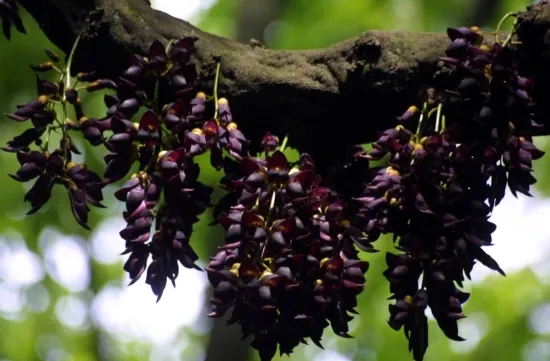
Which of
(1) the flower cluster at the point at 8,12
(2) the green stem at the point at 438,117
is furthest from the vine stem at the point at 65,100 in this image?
(2) the green stem at the point at 438,117

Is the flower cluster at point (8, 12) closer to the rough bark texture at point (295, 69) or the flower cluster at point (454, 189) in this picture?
the rough bark texture at point (295, 69)

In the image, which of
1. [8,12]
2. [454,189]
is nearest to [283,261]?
[454,189]

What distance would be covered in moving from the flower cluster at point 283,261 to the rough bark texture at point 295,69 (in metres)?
0.19

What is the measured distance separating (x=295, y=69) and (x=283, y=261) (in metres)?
0.42

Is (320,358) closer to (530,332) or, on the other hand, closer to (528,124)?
(530,332)

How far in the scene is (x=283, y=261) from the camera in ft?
3.85

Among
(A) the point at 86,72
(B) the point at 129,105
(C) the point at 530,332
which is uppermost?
(C) the point at 530,332

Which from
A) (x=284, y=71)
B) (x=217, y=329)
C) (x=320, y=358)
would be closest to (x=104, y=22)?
(x=284, y=71)

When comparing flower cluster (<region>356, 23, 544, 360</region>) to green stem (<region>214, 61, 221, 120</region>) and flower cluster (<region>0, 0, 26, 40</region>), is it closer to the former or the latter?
green stem (<region>214, 61, 221, 120</region>)

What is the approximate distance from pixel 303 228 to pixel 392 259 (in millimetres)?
150

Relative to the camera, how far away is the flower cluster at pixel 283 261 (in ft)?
3.80

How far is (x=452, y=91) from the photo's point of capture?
124 cm

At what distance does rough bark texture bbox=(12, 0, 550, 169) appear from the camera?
52.8 inches

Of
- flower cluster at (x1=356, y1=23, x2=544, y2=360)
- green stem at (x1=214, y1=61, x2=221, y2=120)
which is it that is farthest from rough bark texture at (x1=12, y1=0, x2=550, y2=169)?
flower cluster at (x1=356, y1=23, x2=544, y2=360)
